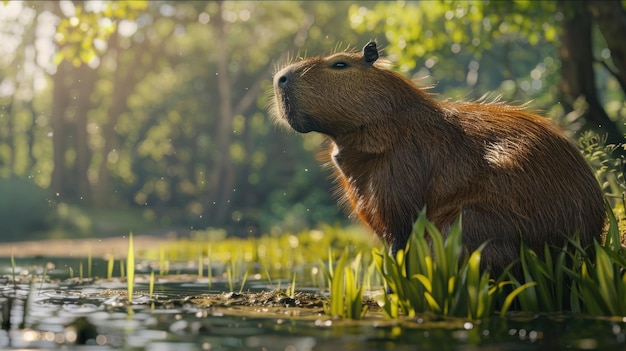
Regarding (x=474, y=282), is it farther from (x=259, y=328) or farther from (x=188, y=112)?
Result: (x=188, y=112)

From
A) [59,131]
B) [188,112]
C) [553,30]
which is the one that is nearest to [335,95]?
[553,30]

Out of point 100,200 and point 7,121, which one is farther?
point 7,121

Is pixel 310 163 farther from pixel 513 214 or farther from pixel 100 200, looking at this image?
pixel 513 214

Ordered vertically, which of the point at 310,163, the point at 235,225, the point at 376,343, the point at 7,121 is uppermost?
the point at 7,121

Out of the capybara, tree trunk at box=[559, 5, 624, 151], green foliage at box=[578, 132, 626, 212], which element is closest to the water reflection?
the capybara

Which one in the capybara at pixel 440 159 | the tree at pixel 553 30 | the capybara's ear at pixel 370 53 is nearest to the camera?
the capybara at pixel 440 159

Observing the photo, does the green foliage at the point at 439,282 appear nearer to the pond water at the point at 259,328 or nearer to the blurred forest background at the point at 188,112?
the pond water at the point at 259,328

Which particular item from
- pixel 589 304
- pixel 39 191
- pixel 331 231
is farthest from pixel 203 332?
pixel 39 191

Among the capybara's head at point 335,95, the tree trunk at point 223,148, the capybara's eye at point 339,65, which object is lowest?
the capybara's head at point 335,95

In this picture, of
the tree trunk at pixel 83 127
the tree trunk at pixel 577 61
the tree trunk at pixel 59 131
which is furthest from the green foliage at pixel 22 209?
the tree trunk at pixel 577 61

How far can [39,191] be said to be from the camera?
26.4m

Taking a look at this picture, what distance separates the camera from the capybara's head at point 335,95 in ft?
20.3

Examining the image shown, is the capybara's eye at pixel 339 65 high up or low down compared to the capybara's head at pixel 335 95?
up

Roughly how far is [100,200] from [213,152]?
5402 millimetres
